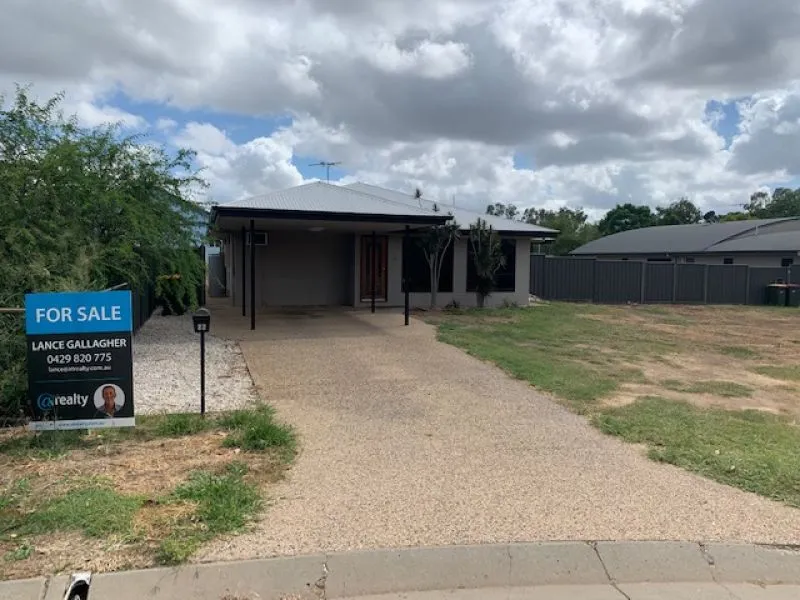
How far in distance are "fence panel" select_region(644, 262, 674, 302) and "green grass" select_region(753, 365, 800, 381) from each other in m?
15.8

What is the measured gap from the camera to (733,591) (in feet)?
12.0

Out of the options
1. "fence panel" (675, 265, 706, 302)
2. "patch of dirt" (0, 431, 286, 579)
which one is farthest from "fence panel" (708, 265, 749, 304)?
"patch of dirt" (0, 431, 286, 579)

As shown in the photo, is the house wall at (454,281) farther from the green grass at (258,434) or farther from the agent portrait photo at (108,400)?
the agent portrait photo at (108,400)

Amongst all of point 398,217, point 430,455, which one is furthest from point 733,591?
point 398,217

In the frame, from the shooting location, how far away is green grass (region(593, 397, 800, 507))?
5188 millimetres

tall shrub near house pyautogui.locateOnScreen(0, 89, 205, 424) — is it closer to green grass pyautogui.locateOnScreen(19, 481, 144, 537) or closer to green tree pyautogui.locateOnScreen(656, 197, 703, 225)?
green grass pyautogui.locateOnScreen(19, 481, 144, 537)

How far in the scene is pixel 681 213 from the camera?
81.2 meters

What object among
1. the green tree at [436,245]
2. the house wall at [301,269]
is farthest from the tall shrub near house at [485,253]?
the house wall at [301,269]

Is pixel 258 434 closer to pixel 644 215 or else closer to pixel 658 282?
pixel 658 282

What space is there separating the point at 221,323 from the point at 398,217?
5.07 m

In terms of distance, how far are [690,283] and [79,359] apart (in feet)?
87.4

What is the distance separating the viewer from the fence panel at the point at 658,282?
26.8 meters

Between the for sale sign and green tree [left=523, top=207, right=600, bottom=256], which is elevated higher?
green tree [left=523, top=207, right=600, bottom=256]

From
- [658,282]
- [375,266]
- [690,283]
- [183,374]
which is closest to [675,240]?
[690,283]
